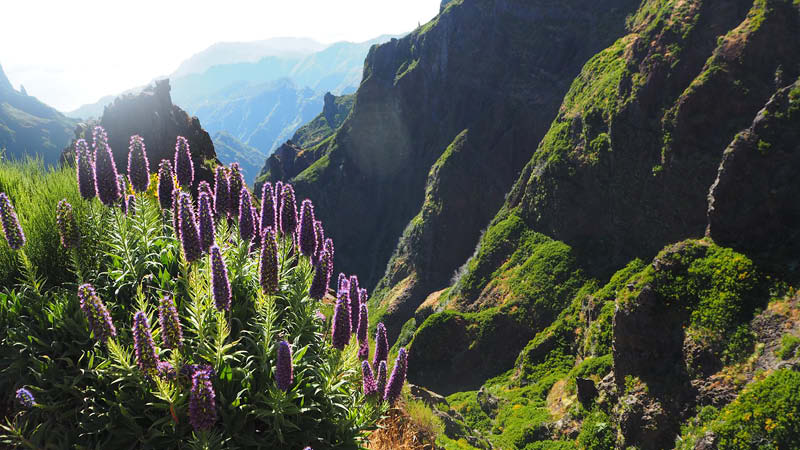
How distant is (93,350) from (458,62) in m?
104

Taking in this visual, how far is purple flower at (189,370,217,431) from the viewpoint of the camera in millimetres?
3434

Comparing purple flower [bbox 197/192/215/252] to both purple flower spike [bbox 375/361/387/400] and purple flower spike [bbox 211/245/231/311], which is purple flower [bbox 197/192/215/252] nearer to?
purple flower spike [bbox 211/245/231/311]

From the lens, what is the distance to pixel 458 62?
98438mm

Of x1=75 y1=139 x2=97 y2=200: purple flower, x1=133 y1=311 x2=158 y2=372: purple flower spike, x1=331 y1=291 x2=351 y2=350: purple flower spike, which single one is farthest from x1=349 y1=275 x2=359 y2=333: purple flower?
x1=75 y1=139 x2=97 y2=200: purple flower

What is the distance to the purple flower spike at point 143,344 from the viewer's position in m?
3.59

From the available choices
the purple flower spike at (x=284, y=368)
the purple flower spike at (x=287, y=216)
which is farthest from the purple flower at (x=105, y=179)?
the purple flower spike at (x=284, y=368)

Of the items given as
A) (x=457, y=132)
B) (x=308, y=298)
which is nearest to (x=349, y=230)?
(x=457, y=132)

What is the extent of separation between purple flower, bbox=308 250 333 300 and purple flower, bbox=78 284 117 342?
8.19ft

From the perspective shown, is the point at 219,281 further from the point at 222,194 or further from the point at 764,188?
the point at 764,188

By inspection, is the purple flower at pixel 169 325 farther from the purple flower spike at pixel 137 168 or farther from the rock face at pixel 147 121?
the rock face at pixel 147 121

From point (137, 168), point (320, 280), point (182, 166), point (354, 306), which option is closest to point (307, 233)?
point (320, 280)

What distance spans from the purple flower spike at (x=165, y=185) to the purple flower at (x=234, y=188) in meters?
0.92

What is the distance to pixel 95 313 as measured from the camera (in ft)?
12.4

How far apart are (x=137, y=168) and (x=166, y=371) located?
13.2 feet
